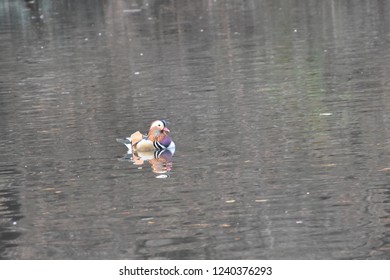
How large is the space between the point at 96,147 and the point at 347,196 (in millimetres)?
5631

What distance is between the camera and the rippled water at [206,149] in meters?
13.4

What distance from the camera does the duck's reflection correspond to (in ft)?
57.0

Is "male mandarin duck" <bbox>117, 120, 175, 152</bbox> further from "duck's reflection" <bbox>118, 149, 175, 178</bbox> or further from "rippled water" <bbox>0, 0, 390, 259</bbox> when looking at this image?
"rippled water" <bbox>0, 0, 390, 259</bbox>

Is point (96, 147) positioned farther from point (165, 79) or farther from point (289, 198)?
point (165, 79)

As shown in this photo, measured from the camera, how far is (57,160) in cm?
1844

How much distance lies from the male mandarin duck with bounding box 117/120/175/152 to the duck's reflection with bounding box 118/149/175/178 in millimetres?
74

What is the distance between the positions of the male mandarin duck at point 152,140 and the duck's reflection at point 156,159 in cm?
7

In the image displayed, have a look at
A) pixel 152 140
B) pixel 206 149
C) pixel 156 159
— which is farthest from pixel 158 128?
pixel 206 149

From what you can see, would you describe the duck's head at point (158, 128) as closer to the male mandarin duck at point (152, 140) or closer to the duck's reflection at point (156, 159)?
the male mandarin duck at point (152, 140)

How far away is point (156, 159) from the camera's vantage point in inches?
722

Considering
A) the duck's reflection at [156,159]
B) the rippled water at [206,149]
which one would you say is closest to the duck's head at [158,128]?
the duck's reflection at [156,159]

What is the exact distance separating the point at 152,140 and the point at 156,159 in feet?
1.93

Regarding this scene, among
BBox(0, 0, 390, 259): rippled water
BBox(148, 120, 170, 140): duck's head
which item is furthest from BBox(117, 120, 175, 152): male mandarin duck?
BBox(0, 0, 390, 259): rippled water
